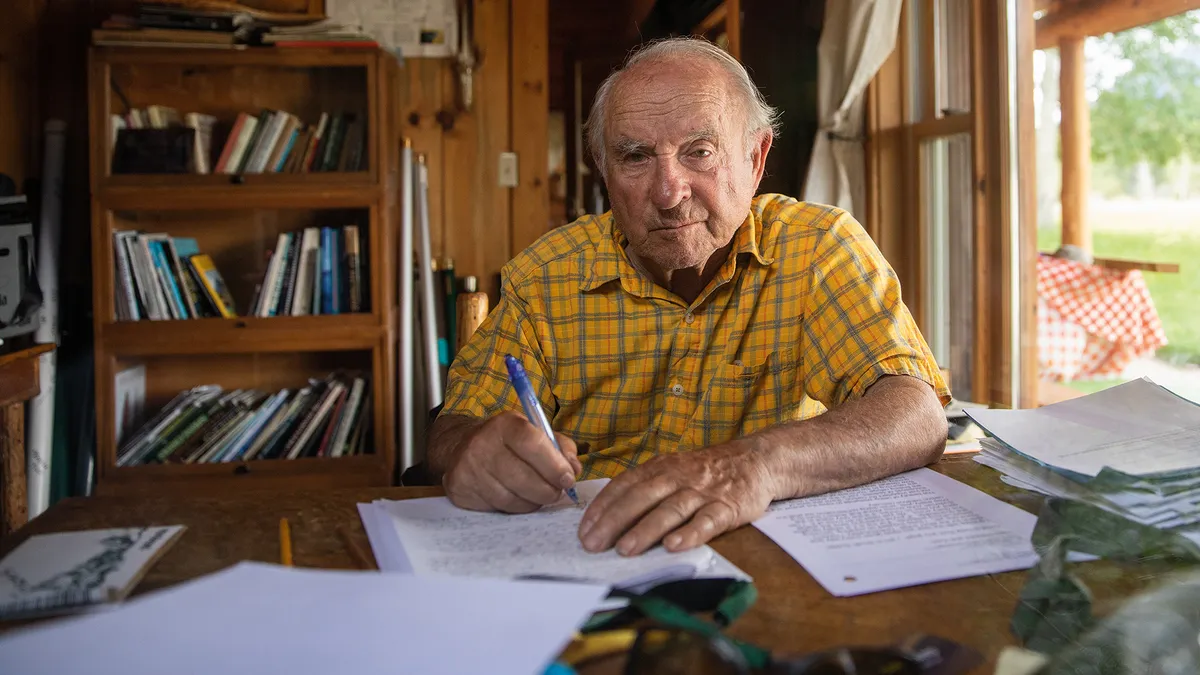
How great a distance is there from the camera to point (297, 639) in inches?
18.9

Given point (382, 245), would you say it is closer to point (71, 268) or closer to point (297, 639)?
point (71, 268)

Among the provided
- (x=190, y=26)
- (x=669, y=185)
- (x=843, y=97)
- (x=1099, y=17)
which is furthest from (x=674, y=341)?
(x=190, y=26)

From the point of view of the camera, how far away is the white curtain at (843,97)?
2.38 m

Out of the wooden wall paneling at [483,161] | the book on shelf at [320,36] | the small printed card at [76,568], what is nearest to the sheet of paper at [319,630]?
the small printed card at [76,568]

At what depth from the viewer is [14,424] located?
6.48ft

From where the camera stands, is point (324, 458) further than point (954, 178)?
Yes

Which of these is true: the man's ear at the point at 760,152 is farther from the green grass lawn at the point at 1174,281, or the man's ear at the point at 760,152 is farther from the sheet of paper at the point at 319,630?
the sheet of paper at the point at 319,630

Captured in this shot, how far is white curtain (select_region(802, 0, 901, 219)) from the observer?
93.9 inches

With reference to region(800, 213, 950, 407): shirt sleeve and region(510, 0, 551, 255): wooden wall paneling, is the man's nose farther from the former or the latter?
region(510, 0, 551, 255): wooden wall paneling

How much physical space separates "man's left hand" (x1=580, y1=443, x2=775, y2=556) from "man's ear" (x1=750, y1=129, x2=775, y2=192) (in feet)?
2.32

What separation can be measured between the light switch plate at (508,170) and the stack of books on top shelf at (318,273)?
658mm

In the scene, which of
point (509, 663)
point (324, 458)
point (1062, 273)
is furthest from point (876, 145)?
point (509, 663)

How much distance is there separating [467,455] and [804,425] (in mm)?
344

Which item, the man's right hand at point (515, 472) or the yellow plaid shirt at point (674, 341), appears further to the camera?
the yellow plaid shirt at point (674, 341)
